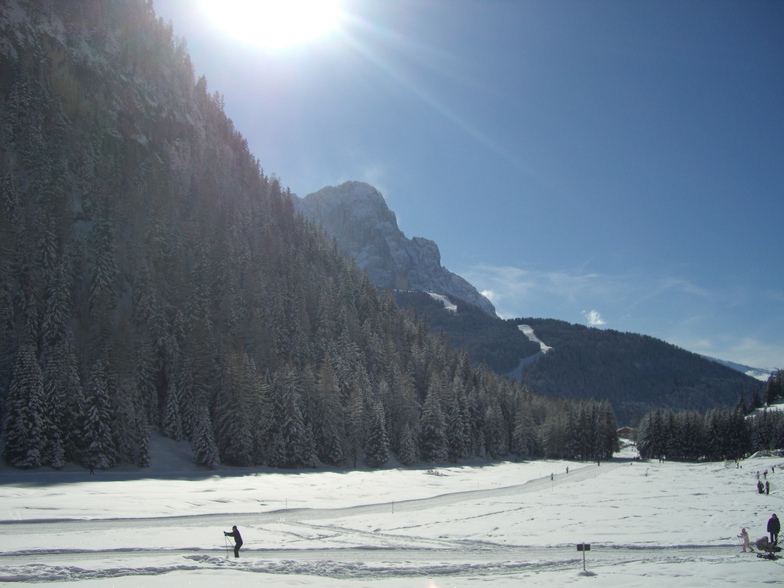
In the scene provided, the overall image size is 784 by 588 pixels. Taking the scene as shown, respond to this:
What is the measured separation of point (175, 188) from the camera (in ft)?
349

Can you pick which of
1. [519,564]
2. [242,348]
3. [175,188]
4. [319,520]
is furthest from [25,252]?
[519,564]

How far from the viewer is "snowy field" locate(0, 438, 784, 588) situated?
2016 centimetres

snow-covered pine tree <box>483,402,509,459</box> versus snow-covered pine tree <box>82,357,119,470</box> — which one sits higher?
snow-covered pine tree <box>82,357,119,470</box>

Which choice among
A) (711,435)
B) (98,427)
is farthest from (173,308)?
(711,435)

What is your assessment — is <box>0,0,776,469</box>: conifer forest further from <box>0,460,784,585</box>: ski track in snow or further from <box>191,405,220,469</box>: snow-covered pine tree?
<box>0,460,784,585</box>: ski track in snow

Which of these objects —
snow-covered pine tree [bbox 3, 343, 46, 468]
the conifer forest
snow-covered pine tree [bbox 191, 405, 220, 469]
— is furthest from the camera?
snow-covered pine tree [bbox 191, 405, 220, 469]

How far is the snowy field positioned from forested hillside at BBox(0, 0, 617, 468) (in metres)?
12.1

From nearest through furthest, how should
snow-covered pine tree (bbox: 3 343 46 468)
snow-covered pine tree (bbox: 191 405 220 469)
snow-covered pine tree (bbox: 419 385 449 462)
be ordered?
1. snow-covered pine tree (bbox: 3 343 46 468)
2. snow-covered pine tree (bbox: 191 405 220 469)
3. snow-covered pine tree (bbox: 419 385 449 462)

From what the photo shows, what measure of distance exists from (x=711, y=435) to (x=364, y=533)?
11273 centimetres

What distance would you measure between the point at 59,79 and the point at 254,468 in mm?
78680

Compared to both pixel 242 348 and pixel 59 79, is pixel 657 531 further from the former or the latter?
pixel 59 79

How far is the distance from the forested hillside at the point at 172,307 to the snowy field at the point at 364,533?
475 inches

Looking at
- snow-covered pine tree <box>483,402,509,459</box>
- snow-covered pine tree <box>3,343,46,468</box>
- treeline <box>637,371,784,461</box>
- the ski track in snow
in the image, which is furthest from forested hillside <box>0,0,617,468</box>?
the ski track in snow

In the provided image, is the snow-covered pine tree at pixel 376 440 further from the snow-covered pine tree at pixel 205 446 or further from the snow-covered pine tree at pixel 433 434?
the snow-covered pine tree at pixel 205 446
